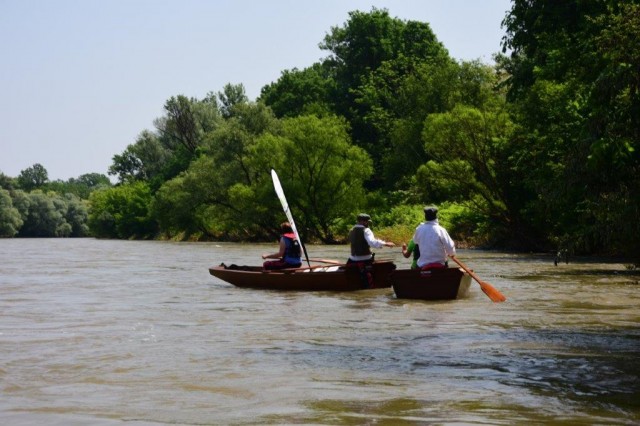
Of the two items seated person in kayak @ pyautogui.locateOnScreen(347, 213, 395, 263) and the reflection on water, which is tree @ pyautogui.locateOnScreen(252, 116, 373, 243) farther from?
the reflection on water

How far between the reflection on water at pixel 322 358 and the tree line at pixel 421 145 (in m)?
1.37

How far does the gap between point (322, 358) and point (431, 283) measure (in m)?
6.60

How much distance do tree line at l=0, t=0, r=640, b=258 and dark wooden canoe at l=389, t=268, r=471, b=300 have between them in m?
2.35

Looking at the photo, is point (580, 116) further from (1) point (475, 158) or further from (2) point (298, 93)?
(2) point (298, 93)

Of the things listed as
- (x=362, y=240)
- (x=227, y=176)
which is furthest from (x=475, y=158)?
(x=227, y=176)

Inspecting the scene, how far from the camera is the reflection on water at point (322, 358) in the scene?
24.0ft

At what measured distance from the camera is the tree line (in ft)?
30.8

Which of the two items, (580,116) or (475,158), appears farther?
(475,158)

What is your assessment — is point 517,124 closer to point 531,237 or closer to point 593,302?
point 531,237

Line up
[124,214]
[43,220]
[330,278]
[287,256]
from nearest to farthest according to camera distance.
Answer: [330,278] < [287,256] < [124,214] < [43,220]

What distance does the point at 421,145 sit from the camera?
57906 millimetres

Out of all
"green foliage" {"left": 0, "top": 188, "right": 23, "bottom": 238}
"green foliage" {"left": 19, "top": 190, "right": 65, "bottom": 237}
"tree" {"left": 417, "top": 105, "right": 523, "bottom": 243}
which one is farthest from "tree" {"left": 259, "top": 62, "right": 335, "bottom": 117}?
"green foliage" {"left": 19, "top": 190, "right": 65, "bottom": 237}

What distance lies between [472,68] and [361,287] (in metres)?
37.7

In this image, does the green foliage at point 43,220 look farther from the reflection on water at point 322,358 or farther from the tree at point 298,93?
the reflection on water at point 322,358
